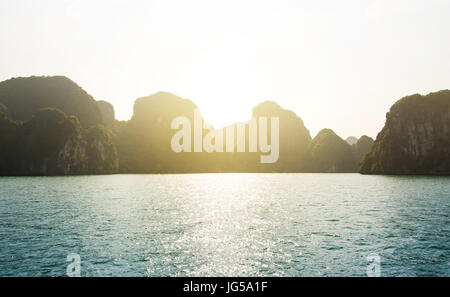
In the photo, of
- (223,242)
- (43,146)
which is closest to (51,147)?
→ (43,146)

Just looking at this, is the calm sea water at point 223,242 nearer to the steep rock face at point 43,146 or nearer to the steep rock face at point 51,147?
the steep rock face at point 51,147

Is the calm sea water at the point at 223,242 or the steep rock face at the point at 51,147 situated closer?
the calm sea water at the point at 223,242

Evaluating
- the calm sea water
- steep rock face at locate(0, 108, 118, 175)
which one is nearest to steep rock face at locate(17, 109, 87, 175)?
steep rock face at locate(0, 108, 118, 175)

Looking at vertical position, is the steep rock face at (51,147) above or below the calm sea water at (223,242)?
above

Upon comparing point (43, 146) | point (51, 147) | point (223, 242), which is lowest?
point (223, 242)

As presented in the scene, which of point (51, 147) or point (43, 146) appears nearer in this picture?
point (43, 146)

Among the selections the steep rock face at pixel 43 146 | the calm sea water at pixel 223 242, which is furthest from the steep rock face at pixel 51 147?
the calm sea water at pixel 223 242

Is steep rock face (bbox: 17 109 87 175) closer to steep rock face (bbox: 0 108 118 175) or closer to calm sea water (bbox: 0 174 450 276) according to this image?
steep rock face (bbox: 0 108 118 175)

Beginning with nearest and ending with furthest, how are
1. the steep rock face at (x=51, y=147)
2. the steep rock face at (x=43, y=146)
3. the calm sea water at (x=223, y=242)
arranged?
1. the calm sea water at (x=223, y=242)
2. the steep rock face at (x=43, y=146)
3. the steep rock face at (x=51, y=147)

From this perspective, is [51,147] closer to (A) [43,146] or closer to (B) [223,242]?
(A) [43,146]

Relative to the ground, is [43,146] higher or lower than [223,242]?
higher

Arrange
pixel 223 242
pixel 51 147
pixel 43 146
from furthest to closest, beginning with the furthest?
pixel 51 147 < pixel 43 146 < pixel 223 242
